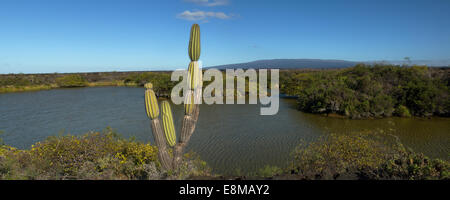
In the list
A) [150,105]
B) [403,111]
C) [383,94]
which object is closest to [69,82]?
[150,105]

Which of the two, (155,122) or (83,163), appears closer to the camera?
(155,122)

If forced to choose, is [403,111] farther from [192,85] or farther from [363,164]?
[192,85]

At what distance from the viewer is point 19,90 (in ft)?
146

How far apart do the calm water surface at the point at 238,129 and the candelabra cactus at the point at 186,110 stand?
→ 140 inches

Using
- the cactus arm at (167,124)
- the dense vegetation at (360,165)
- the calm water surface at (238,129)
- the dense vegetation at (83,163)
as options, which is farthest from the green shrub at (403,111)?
the cactus arm at (167,124)

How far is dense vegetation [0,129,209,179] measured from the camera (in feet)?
18.3

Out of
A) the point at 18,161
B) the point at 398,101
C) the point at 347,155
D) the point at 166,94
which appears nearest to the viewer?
the point at 18,161

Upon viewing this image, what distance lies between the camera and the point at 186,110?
5547 mm

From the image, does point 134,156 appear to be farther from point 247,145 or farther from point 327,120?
point 327,120

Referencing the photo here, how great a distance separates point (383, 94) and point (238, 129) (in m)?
12.6

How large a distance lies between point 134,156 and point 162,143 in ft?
6.80

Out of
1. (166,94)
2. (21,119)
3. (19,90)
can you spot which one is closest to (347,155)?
(21,119)

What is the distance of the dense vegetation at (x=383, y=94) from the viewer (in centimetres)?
1767
